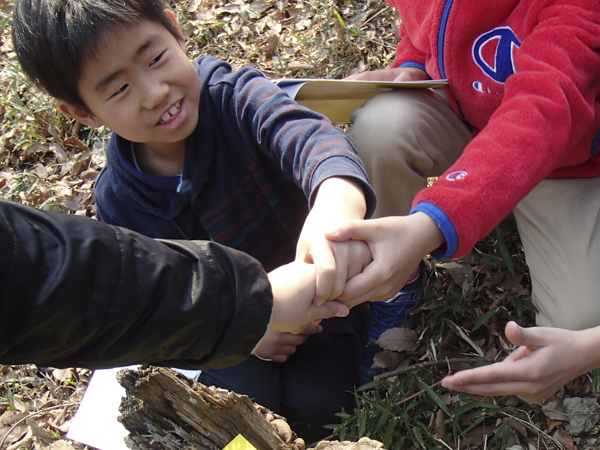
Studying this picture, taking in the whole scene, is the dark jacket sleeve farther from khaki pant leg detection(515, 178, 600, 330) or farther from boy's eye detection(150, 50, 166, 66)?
khaki pant leg detection(515, 178, 600, 330)

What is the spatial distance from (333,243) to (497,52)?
970 millimetres

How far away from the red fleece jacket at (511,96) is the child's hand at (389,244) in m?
0.05

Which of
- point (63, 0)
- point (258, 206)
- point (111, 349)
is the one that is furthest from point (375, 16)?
point (111, 349)

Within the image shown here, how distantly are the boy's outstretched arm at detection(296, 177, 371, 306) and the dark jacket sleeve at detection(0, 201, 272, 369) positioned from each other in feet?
0.85

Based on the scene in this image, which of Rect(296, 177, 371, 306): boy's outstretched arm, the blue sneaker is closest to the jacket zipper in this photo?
Rect(296, 177, 371, 306): boy's outstretched arm

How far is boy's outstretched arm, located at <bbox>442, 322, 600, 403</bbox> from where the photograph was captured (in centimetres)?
144

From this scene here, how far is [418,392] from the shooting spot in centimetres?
189

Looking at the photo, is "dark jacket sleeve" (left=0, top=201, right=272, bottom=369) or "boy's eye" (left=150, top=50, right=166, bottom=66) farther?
"boy's eye" (left=150, top=50, right=166, bottom=66)

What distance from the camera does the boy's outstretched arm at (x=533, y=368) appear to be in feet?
4.72

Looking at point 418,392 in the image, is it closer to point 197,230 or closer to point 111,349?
point 197,230

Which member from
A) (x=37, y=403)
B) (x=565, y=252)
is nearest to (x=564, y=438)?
(x=565, y=252)

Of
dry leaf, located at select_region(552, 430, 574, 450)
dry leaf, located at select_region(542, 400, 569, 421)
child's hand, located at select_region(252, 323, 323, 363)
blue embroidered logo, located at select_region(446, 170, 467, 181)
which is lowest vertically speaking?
dry leaf, located at select_region(552, 430, 574, 450)

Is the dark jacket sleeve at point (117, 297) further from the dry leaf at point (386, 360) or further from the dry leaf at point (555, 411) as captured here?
the dry leaf at point (555, 411)

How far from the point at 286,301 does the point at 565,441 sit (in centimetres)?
117
